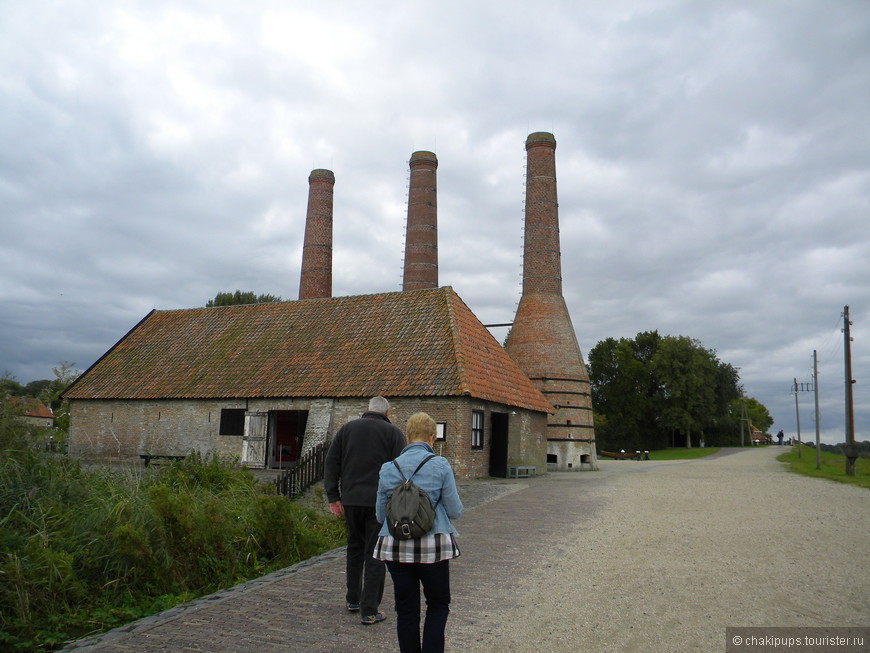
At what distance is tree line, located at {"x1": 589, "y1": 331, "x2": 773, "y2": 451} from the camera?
2436 inches

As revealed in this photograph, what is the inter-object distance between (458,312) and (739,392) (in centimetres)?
6544

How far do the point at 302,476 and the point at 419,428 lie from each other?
442 inches

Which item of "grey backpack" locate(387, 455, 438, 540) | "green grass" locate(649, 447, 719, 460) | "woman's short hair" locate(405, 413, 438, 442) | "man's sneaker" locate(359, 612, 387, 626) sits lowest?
"green grass" locate(649, 447, 719, 460)

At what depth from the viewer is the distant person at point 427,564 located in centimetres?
414

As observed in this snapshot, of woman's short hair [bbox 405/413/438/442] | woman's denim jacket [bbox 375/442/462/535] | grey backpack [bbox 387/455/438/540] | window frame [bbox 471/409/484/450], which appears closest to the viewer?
grey backpack [bbox 387/455/438/540]

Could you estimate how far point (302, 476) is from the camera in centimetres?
1516

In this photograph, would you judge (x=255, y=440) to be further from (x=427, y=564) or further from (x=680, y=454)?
(x=680, y=454)

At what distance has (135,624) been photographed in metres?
5.47

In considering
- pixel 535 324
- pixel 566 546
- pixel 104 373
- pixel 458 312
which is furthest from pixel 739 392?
pixel 566 546

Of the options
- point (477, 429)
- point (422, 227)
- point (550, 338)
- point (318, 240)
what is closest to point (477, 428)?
point (477, 429)

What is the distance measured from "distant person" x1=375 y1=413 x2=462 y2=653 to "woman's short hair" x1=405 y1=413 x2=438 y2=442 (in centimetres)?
26

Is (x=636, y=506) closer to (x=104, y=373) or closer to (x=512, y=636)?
(x=512, y=636)

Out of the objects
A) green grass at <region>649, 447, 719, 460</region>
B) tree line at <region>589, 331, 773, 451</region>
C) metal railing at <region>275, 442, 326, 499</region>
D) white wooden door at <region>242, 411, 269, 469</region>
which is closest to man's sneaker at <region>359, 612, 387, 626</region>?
metal railing at <region>275, 442, 326, 499</region>

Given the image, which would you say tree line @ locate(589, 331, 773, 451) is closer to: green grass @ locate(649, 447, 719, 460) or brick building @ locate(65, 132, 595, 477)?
green grass @ locate(649, 447, 719, 460)
